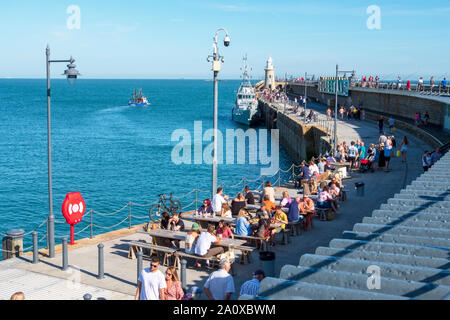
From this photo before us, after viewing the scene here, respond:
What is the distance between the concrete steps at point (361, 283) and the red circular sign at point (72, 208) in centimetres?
767

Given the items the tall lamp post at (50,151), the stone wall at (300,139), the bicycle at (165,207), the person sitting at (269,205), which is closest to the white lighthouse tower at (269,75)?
the stone wall at (300,139)

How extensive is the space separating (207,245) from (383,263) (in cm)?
492

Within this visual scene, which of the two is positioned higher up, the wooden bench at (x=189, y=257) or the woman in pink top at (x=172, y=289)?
the woman in pink top at (x=172, y=289)

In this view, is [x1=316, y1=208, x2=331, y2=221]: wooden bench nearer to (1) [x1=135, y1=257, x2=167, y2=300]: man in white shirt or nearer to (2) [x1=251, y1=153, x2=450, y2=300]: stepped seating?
(2) [x1=251, y1=153, x2=450, y2=300]: stepped seating

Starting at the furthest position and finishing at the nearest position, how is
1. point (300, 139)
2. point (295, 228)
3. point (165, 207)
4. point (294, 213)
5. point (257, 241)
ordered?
1. point (300, 139)
2. point (165, 207)
3. point (295, 228)
4. point (294, 213)
5. point (257, 241)

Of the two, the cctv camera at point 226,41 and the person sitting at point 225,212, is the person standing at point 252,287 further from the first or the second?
the cctv camera at point 226,41

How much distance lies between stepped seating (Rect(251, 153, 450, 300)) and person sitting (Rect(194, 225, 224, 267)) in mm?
3327

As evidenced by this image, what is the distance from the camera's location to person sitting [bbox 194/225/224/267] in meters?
10.9

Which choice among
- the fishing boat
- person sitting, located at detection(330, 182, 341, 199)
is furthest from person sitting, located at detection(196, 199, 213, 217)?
the fishing boat

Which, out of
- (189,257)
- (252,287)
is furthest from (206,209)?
(252,287)

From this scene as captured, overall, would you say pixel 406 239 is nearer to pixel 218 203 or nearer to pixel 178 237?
pixel 178 237

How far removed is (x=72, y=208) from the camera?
1293cm

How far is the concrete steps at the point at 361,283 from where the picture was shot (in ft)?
18.6

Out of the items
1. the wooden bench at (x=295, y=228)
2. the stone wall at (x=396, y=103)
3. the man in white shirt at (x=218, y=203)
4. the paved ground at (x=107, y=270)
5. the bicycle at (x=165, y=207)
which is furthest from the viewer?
the stone wall at (x=396, y=103)
